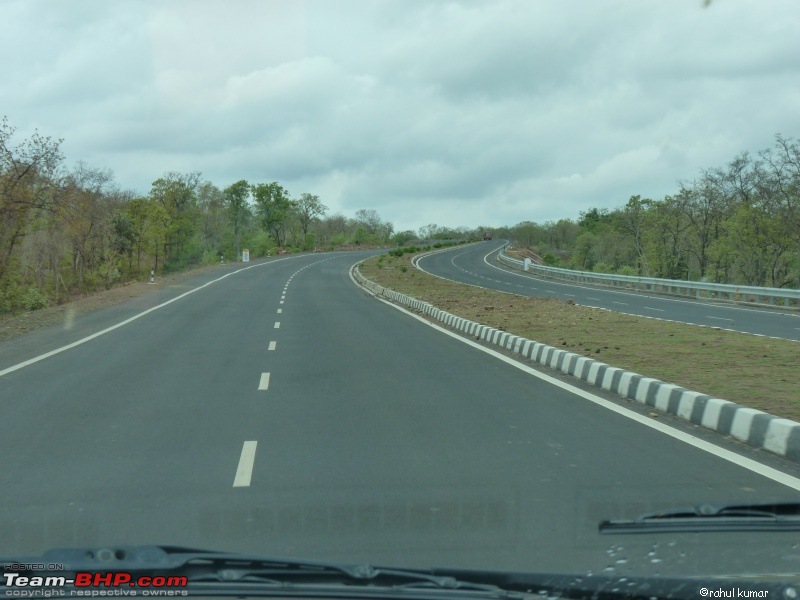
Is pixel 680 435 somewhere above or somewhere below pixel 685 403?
below

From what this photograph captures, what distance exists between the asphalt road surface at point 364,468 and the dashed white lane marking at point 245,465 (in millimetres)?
31

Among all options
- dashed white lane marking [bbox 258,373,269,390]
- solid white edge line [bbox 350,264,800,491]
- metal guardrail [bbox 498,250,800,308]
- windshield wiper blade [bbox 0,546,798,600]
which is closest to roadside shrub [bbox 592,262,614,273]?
metal guardrail [bbox 498,250,800,308]

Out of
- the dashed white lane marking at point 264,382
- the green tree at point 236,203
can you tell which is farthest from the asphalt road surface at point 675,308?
the green tree at point 236,203

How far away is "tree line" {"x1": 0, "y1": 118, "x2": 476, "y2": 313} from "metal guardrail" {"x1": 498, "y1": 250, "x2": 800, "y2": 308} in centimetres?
2993

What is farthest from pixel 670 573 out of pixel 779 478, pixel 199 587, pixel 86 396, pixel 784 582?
pixel 86 396

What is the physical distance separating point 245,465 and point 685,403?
17.8 feet

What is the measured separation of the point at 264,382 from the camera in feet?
43.8

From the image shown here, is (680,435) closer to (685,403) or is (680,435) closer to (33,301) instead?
(685,403)

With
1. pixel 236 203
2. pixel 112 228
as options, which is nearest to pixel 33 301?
pixel 112 228

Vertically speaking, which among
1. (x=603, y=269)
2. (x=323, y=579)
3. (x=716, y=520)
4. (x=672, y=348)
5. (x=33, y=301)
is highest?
(x=323, y=579)

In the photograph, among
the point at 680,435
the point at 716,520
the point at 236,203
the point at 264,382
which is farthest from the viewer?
the point at 236,203

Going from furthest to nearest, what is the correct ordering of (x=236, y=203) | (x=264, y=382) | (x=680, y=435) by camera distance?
(x=236, y=203) < (x=264, y=382) < (x=680, y=435)

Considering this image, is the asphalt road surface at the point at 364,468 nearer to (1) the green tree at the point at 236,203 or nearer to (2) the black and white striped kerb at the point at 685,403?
(2) the black and white striped kerb at the point at 685,403

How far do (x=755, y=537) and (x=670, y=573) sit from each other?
3.59 feet
